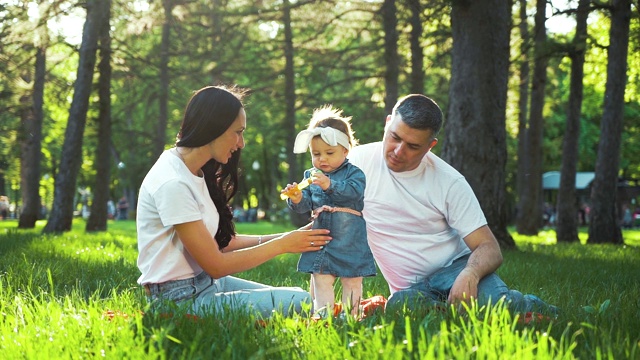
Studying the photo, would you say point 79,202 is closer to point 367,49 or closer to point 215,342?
point 367,49

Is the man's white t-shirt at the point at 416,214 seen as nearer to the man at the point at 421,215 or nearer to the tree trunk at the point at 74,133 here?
the man at the point at 421,215

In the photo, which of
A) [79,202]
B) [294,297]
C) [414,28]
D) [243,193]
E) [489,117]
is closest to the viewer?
[294,297]

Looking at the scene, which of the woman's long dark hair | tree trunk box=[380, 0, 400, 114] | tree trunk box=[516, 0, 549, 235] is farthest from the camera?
tree trunk box=[516, 0, 549, 235]

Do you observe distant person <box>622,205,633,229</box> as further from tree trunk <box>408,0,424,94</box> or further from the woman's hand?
the woman's hand

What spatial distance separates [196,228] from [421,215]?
1.78m

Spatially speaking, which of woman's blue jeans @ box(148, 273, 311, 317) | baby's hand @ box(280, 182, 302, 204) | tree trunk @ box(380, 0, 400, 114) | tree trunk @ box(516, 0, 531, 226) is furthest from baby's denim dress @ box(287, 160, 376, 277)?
tree trunk @ box(380, 0, 400, 114)

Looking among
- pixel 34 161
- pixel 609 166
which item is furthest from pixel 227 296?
pixel 34 161

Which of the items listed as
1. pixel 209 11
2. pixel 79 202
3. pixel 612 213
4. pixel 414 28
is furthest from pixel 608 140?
pixel 79 202

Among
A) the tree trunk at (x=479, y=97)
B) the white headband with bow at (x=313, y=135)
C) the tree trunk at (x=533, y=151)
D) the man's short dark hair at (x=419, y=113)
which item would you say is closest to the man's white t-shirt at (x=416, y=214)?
the man's short dark hair at (x=419, y=113)

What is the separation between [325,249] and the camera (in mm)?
5320

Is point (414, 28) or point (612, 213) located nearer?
point (612, 213)

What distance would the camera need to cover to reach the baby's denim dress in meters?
5.27

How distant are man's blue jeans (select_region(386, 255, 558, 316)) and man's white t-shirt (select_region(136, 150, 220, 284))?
131 cm

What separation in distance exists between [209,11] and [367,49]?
4.39m
